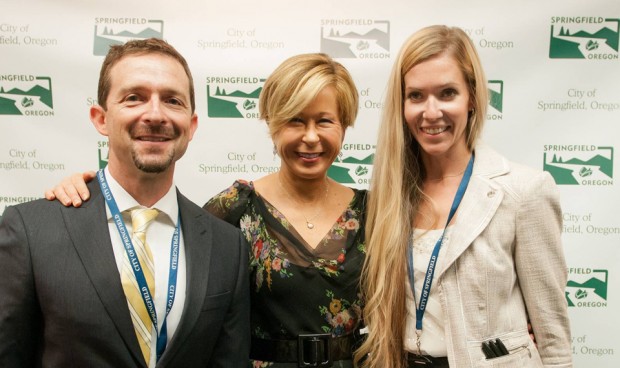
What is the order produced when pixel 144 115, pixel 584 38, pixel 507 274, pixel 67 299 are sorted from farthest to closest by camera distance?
pixel 584 38 < pixel 507 274 < pixel 144 115 < pixel 67 299

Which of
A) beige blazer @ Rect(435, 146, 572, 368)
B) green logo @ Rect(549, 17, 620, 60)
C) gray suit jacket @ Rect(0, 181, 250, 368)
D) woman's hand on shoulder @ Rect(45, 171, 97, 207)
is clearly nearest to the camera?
gray suit jacket @ Rect(0, 181, 250, 368)

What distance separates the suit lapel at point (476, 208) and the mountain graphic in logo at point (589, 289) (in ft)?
4.55

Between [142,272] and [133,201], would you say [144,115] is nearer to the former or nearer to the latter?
[133,201]

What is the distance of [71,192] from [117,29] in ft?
5.02

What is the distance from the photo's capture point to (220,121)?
2721 mm

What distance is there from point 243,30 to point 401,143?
1.21 metres

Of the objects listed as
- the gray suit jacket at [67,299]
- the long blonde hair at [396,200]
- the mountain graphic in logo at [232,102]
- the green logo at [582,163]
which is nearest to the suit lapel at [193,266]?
the gray suit jacket at [67,299]

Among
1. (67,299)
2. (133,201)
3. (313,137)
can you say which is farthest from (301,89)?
(67,299)

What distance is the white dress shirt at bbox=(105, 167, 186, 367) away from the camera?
1349 millimetres

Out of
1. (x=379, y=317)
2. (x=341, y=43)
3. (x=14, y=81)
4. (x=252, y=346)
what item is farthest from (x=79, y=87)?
(x=379, y=317)

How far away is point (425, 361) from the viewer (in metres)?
1.68

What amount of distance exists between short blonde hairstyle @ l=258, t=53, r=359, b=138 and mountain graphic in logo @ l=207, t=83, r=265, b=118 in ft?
2.81

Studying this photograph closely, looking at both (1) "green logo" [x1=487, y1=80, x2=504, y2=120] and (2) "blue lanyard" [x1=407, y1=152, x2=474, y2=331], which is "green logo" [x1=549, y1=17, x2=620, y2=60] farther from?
(2) "blue lanyard" [x1=407, y1=152, x2=474, y2=331]

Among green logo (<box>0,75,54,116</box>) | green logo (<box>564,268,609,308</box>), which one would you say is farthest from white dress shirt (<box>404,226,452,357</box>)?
green logo (<box>0,75,54,116</box>)
